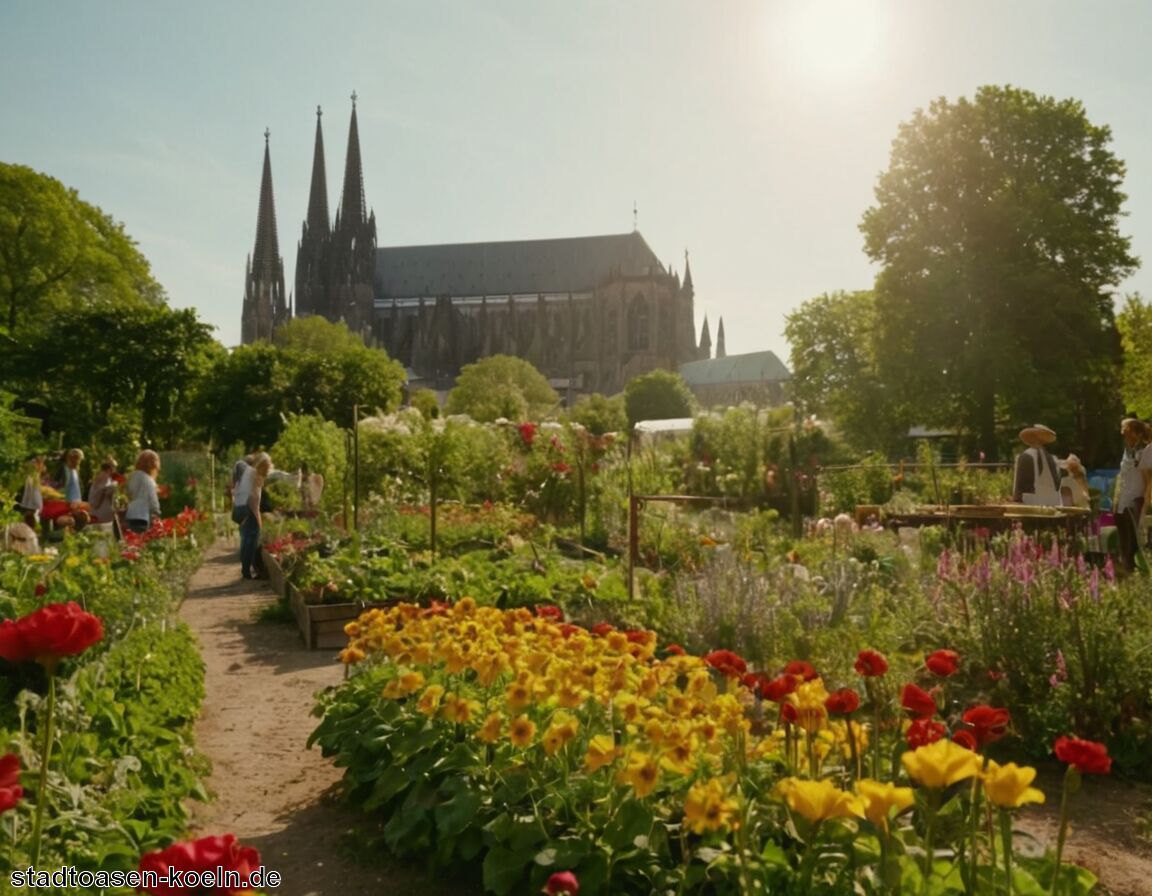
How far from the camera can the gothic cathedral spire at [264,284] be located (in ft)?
291

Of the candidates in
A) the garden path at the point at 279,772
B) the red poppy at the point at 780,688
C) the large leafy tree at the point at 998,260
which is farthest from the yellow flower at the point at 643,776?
the large leafy tree at the point at 998,260

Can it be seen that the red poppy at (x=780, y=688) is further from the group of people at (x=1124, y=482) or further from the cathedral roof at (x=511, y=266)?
the cathedral roof at (x=511, y=266)

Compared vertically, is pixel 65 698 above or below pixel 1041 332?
below

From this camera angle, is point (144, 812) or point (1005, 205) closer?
point (144, 812)

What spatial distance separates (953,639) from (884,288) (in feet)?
67.4

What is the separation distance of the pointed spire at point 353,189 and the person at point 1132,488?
84785 millimetres

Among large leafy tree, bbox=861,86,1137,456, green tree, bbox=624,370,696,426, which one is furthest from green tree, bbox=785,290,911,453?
green tree, bbox=624,370,696,426

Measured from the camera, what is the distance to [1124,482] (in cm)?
834

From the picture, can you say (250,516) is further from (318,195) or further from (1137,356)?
(318,195)

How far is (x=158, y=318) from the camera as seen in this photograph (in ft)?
107

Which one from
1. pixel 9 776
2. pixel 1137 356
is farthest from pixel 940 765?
pixel 1137 356

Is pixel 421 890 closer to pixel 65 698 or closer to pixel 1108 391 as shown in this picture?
pixel 65 698

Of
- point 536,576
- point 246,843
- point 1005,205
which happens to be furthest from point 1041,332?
point 246,843

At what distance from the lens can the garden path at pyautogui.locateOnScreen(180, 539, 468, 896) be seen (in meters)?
3.38
